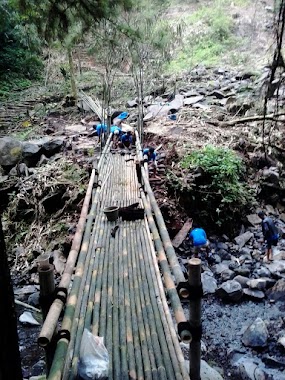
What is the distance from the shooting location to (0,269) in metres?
1.53

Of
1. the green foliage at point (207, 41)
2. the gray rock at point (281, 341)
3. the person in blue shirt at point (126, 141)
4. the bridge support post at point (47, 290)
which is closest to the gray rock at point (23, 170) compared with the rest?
the person in blue shirt at point (126, 141)

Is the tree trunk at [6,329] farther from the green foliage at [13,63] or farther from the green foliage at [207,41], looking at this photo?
the green foliage at [207,41]

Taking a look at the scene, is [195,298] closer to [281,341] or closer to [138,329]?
[138,329]

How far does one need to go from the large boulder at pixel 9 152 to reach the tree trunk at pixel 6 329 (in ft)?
18.1

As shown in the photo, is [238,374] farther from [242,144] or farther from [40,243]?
[242,144]

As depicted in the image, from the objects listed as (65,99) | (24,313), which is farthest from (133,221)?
(65,99)

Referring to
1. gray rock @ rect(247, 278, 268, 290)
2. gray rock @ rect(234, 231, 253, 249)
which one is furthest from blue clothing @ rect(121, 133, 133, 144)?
gray rock @ rect(247, 278, 268, 290)

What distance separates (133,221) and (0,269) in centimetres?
239

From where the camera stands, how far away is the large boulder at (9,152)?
6702 mm

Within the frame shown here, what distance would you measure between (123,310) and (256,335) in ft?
7.20

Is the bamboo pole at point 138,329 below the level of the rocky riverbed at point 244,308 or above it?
above

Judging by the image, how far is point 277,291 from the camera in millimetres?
4547

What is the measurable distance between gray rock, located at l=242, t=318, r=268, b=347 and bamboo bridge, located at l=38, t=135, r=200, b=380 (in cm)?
164

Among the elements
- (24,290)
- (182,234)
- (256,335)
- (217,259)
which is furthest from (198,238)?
(24,290)
